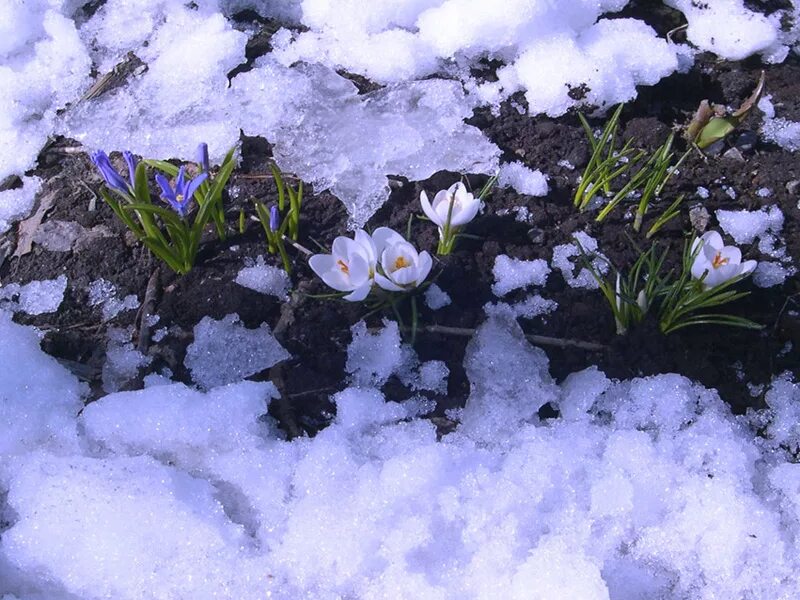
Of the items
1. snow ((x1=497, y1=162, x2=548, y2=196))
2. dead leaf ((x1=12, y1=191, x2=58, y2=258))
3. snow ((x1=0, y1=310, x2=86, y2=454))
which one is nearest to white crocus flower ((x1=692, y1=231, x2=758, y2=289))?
snow ((x1=497, y1=162, x2=548, y2=196))

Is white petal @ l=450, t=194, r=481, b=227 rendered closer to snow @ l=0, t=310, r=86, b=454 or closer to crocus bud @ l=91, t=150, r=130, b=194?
crocus bud @ l=91, t=150, r=130, b=194

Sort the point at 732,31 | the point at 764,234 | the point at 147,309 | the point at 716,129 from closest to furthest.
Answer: the point at 147,309 < the point at 764,234 < the point at 716,129 < the point at 732,31

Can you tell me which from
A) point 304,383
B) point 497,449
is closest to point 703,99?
point 497,449

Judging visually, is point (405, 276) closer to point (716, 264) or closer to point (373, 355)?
point (373, 355)

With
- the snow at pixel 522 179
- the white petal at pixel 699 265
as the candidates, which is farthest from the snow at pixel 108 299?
the white petal at pixel 699 265

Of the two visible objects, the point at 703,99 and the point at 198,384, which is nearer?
the point at 198,384

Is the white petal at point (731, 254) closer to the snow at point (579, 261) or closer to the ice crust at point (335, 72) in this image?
the snow at point (579, 261)

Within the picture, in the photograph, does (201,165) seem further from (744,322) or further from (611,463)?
(744,322)

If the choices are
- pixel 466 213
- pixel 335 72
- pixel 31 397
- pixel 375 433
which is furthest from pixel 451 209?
pixel 31 397
